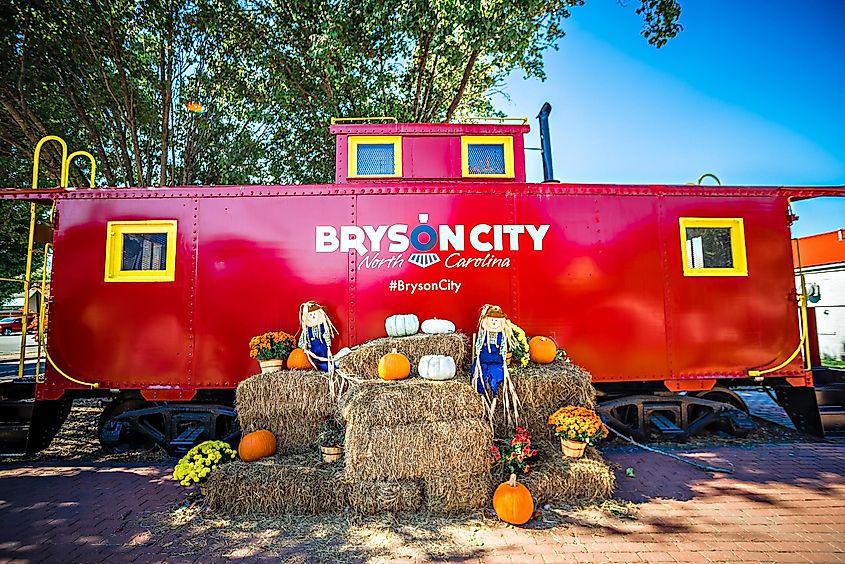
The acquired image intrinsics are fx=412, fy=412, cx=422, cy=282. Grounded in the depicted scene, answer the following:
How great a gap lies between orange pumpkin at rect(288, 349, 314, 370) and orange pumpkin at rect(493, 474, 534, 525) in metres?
2.74

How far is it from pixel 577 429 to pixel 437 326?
1.97 meters

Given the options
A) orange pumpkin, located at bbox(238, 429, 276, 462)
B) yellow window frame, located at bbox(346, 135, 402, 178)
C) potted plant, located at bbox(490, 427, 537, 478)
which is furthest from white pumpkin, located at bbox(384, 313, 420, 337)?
yellow window frame, located at bbox(346, 135, 402, 178)

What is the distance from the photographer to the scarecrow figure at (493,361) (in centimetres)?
468

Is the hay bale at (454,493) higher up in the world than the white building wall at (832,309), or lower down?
lower down

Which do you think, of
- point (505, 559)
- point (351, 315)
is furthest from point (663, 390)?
point (351, 315)

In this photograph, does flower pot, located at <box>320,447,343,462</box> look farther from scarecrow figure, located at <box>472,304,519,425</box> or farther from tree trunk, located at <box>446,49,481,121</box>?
tree trunk, located at <box>446,49,481,121</box>

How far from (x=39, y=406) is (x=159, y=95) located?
8.97m

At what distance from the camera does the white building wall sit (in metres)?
14.8

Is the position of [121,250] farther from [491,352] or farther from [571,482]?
[571,482]

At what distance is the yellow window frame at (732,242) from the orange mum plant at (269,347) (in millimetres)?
5651

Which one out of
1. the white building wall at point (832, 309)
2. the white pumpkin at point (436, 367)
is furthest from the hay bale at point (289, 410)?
the white building wall at point (832, 309)

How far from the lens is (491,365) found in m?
4.73

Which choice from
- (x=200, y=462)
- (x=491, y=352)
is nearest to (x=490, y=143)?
(x=491, y=352)

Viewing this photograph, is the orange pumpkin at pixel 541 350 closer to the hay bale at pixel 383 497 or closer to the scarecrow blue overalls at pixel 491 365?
the scarecrow blue overalls at pixel 491 365
